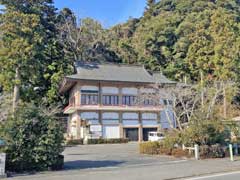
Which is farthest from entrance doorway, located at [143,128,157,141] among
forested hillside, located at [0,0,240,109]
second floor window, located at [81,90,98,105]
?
forested hillside, located at [0,0,240,109]

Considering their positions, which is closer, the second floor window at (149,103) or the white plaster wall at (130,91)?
the white plaster wall at (130,91)

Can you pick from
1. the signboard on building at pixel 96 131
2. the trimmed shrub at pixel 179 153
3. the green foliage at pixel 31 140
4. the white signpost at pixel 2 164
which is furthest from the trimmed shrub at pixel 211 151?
the signboard on building at pixel 96 131

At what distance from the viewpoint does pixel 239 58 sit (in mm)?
38062

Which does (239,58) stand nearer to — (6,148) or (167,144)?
(167,144)

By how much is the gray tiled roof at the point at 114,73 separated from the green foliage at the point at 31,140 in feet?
87.0

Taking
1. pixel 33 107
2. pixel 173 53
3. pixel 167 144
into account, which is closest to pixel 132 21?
pixel 173 53

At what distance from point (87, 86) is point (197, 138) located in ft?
79.9

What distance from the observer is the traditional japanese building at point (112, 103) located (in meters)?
41.6

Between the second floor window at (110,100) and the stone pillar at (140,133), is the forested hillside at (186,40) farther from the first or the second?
the second floor window at (110,100)

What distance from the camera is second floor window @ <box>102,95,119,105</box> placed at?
42812 mm

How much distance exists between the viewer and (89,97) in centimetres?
4225

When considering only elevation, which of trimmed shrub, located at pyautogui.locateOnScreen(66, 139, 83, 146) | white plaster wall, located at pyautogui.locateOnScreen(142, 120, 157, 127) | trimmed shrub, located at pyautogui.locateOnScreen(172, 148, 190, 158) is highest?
white plaster wall, located at pyautogui.locateOnScreen(142, 120, 157, 127)

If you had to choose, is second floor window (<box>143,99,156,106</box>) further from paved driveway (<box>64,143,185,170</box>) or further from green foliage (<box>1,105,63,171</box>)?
green foliage (<box>1,105,63,171</box>)

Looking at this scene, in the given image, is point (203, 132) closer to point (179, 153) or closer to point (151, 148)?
point (179, 153)
